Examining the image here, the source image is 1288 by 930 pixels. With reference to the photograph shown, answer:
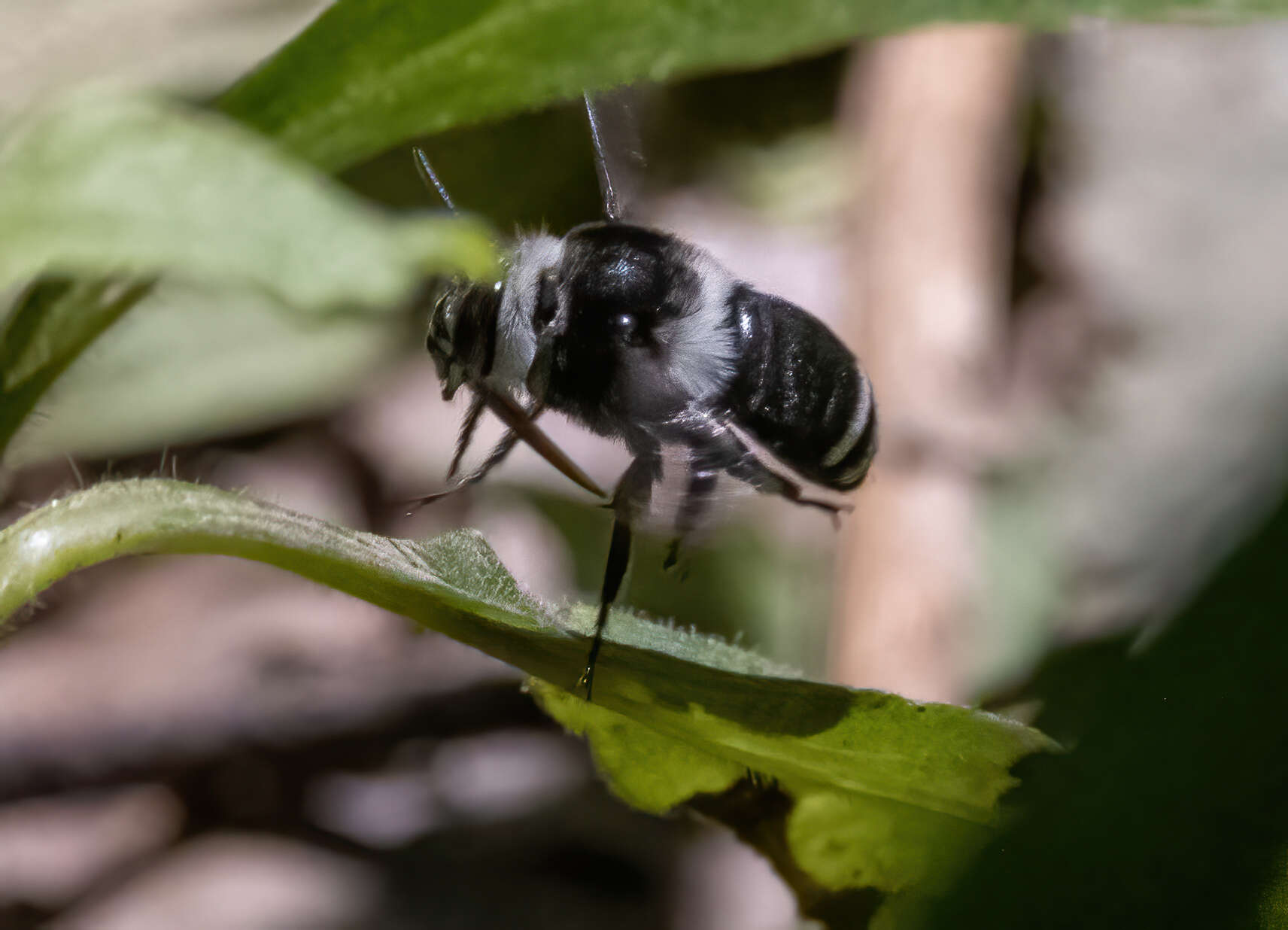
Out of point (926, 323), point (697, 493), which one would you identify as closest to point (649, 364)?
point (697, 493)

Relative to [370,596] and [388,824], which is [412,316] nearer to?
[388,824]

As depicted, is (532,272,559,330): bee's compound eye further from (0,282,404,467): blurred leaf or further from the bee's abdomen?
(0,282,404,467): blurred leaf

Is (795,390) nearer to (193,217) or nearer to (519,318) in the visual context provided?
(519,318)

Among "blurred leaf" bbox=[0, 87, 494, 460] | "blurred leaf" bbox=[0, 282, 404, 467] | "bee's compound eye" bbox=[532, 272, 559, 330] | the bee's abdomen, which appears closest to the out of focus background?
"blurred leaf" bbox=[0, 282, 404, 467]

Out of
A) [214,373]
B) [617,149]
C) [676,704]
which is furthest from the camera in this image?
[214,373]

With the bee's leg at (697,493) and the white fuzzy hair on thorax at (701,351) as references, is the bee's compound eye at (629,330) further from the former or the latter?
the bee's leg at (697,493)

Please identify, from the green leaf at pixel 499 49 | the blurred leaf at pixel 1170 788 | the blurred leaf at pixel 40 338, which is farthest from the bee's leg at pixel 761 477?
the blurred leaf at pixel 40 338

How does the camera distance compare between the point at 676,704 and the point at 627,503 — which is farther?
the point at 627,503
